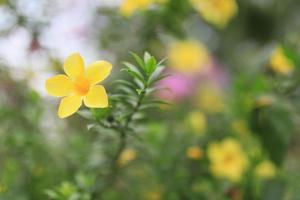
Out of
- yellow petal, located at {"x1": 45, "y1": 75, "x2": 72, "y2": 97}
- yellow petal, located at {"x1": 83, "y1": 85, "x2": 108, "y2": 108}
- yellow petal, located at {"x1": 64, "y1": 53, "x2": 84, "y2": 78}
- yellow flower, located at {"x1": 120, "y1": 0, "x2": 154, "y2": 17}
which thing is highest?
yellow flower, located at {"x1": 120, "y1": 0, "x2": 154, "y2": 17}

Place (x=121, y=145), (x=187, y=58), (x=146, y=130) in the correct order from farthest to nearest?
1. (x=187, y=58)
2. (x=146, y=130)
3. (x=121, y=145)

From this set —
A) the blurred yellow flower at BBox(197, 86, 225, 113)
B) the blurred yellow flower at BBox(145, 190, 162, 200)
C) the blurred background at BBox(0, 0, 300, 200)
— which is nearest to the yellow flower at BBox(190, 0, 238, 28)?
the blurred background at BBox(0, 0, 300, 200)

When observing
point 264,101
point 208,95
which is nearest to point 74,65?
point 264,101

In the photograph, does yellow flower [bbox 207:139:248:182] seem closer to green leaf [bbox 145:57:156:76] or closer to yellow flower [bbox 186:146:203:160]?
yellow flower [bbox 186:146:203:160]

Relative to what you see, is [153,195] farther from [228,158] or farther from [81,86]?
[81,86]

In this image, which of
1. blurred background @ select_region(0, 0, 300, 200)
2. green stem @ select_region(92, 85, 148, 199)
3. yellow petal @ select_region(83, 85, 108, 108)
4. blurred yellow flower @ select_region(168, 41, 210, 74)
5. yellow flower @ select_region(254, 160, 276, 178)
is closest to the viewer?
yellow petal @ select_region(83, 85, 108, 108)

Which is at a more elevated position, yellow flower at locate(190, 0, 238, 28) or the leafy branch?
yellow flower at locate(190, 0, 238, 28)

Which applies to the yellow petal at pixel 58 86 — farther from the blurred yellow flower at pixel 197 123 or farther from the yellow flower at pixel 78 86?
the blurred yellow flower at pixel 197 123
